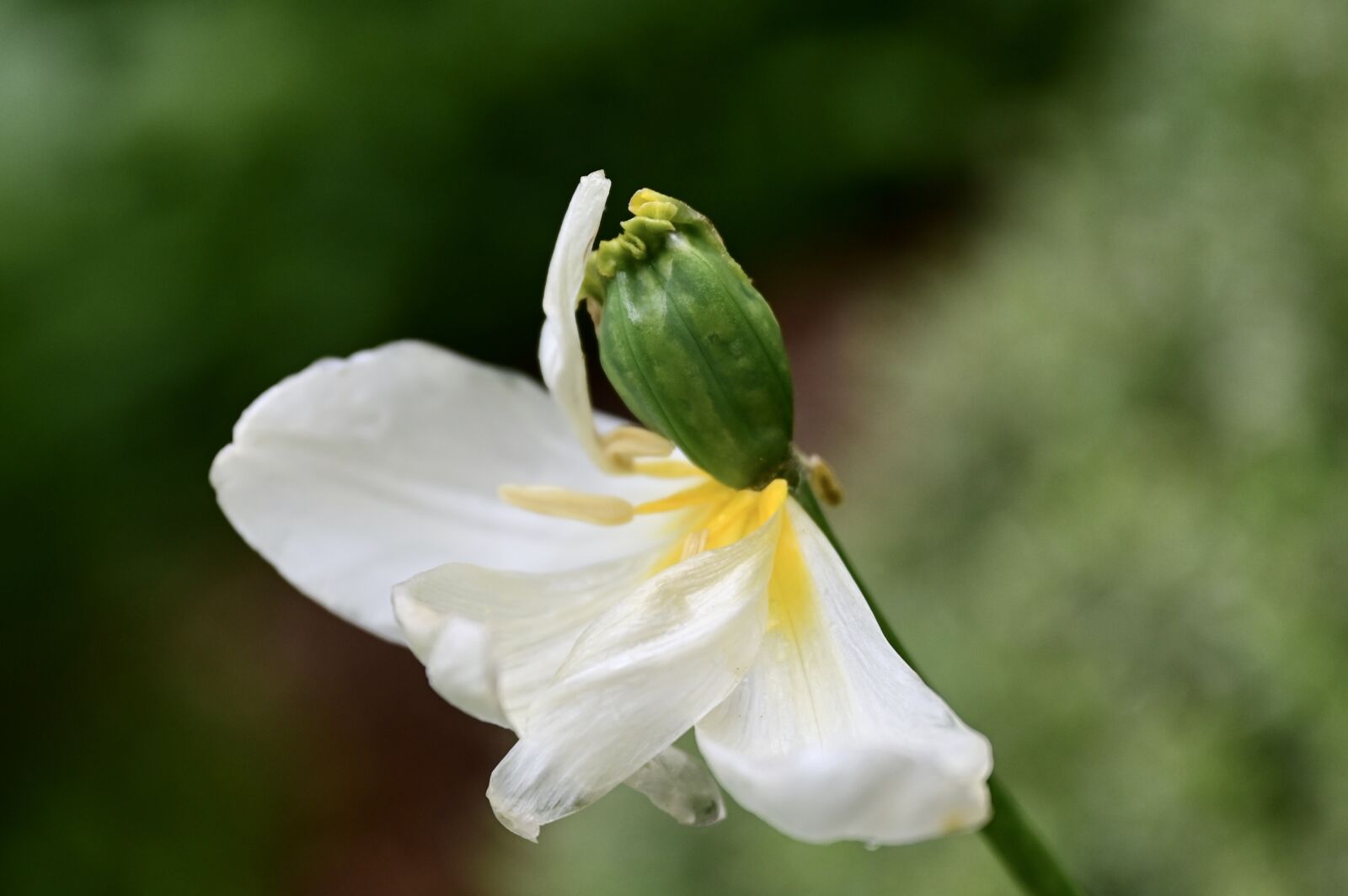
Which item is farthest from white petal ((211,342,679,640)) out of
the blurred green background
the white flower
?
the blurred green background

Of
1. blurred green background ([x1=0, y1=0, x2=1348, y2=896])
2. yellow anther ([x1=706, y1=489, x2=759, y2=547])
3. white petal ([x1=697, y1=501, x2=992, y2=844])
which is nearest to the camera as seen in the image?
white petal ([x1=697, y1=501, x2=992, y2=844])

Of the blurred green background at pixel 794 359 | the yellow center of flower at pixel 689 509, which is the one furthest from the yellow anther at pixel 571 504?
the blurred green background at pixel 794 359

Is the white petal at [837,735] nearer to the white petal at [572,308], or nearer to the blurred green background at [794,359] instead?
the white petal at [572,308]

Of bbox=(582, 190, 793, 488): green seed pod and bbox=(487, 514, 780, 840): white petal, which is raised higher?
bbox=(582, 190, 793, 488): green seed pod

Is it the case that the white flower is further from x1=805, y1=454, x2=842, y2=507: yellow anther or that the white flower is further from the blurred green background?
the blurred green background

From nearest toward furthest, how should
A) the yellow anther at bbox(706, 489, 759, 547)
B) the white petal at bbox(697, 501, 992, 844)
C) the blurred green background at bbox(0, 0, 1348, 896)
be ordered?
the white petal at bbox(697, 501, 992, 844)
the yellow anther at bbox(706, 489, 759, 547)
the blurred green background at bbox(0, 0, 1348, 896)

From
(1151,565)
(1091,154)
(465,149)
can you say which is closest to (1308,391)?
(1151,565)

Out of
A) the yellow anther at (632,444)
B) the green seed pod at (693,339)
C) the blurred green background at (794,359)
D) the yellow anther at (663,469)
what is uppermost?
the green seed pod at (693,339)

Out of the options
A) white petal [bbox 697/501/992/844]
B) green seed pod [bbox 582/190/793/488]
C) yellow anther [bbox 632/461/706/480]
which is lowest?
white petal [bbox 697/501/992/844]
